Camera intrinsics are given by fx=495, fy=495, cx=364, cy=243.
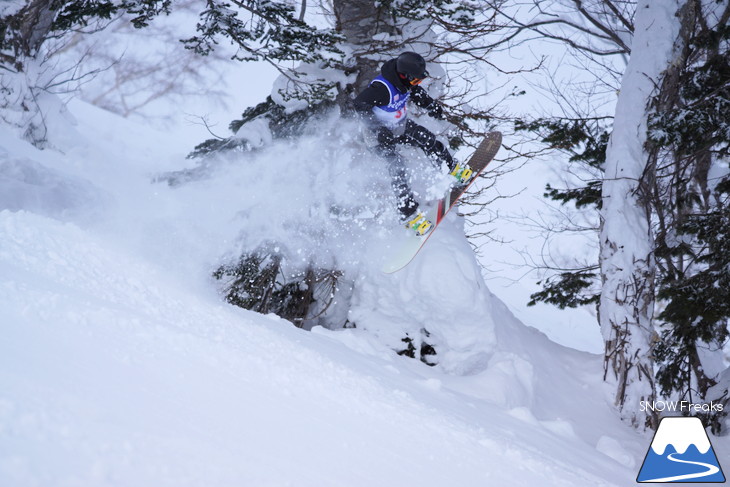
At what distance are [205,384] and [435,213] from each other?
420 centimetres

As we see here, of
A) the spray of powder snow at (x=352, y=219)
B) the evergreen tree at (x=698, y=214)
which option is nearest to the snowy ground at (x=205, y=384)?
the spray of powder snow at (x=352, y=219)

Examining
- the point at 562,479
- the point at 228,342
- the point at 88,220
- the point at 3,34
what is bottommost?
the point at 562,479

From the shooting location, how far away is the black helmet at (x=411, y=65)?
→ 5.14m

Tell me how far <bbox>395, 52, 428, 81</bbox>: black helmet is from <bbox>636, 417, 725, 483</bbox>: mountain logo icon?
3.97 meters

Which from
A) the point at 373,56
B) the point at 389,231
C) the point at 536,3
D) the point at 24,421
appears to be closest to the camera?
the point at 24,421

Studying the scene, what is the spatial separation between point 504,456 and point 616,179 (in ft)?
14.0

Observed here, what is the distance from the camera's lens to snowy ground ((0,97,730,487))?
1.76 m

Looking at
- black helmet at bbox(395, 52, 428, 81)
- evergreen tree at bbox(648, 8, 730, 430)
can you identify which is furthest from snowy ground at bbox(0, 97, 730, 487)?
black helmet at bbox(395, 52, 428, 81)

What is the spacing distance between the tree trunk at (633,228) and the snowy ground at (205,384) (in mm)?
539

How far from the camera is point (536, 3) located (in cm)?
793

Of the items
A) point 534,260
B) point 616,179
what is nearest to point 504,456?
point 616,179

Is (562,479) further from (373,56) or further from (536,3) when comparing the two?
(536,3)
